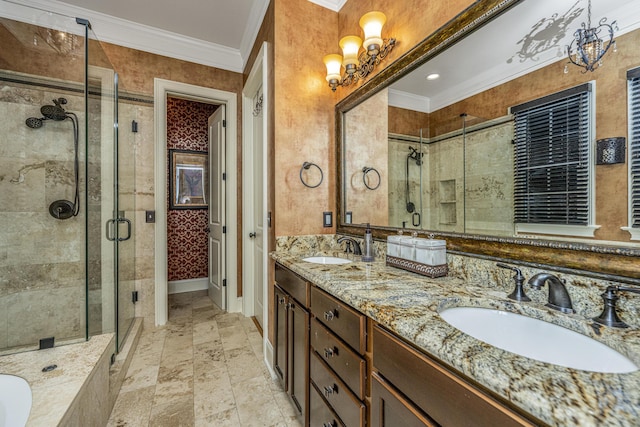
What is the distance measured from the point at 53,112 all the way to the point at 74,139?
25 centimetres

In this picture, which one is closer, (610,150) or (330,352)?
(610,150)

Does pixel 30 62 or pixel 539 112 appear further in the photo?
pixel 30 62

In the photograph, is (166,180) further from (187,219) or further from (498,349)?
(498,349)

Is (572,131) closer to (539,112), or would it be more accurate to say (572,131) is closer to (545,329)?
(539,112)

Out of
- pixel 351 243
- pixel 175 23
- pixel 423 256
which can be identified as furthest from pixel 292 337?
pixel 175 23

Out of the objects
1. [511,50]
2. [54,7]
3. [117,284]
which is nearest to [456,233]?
[511,50]

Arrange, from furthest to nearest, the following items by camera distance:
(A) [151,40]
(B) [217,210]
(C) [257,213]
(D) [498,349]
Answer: (B) [217,210]
(C) [257,213]
(A) [151,40]
(D) [498,349]

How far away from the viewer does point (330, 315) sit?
1.13 metres

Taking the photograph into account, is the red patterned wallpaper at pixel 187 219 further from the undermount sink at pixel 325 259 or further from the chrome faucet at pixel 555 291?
the chrome faucet at pixel 555 291

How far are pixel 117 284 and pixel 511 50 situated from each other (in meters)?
3.01

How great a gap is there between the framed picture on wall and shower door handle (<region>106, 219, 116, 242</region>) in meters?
1.55

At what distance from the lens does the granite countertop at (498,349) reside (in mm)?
403

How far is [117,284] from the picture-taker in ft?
7.55

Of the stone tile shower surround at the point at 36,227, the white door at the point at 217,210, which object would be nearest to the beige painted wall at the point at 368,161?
the white door at the point at 217,210
